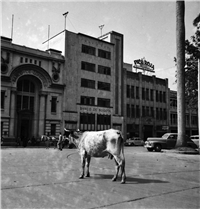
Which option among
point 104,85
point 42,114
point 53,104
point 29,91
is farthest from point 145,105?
point 29,91

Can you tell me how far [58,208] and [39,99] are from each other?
136ft

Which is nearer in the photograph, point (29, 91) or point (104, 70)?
point (29, 91)

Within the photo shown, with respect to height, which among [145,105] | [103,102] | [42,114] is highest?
[145,105]

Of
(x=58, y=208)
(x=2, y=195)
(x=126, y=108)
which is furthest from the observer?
(x=126, y=108)

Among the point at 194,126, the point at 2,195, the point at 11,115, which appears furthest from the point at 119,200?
the point at 194,126

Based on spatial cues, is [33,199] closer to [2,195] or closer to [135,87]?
[2,195]

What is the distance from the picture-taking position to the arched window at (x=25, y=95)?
43000mm

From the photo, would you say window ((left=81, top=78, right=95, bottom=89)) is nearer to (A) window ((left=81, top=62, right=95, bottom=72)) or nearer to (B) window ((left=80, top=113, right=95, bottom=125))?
(A) window ((left=81, top=62, right=95, bottom=72))

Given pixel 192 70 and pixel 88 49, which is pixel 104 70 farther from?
pixel 192 70

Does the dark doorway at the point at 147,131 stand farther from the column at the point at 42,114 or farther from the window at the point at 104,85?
the column at the point at 42,114

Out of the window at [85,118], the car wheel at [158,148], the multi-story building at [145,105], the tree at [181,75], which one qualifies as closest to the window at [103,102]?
the window at [85,118]

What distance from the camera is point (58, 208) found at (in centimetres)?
440

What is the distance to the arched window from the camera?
141ft

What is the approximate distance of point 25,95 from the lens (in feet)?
143
